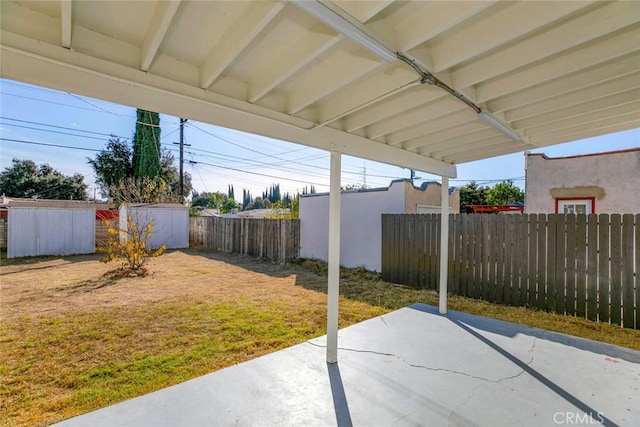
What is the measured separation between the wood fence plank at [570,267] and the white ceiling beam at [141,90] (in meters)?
4.06

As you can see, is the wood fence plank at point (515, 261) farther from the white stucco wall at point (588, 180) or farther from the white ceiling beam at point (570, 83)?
the white stucco wall at point (588, 180)

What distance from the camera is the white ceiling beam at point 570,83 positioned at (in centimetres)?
201

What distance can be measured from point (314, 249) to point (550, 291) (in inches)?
246

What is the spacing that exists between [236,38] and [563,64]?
211 centimetres

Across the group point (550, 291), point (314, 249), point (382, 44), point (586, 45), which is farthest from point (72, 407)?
point (314, 249)

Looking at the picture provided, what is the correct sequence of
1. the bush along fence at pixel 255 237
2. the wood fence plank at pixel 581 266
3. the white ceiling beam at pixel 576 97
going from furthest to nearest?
the bush along fence at pixel 255 237 < the wood fence plank at pixel 581 266 < the white ceiling beam at pixel 576 97

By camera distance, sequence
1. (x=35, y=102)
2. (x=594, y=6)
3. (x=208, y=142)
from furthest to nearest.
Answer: (x=208, y=142), (x=35, y=102), (x=594, y=6)

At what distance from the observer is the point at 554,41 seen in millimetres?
1757

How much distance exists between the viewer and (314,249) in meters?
9.66

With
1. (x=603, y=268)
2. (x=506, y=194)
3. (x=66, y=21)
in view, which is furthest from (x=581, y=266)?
(x=506, y=194)

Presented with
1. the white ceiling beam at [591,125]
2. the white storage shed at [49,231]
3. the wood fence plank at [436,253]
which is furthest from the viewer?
the white storage shed at [49,231]

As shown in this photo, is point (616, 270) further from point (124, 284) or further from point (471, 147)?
point (124, 284)

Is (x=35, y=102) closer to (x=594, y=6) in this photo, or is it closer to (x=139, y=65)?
(x=139, y=65)

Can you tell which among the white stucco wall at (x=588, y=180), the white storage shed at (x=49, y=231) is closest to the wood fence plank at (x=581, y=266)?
the white stucco wall at (x=588, y=180)
